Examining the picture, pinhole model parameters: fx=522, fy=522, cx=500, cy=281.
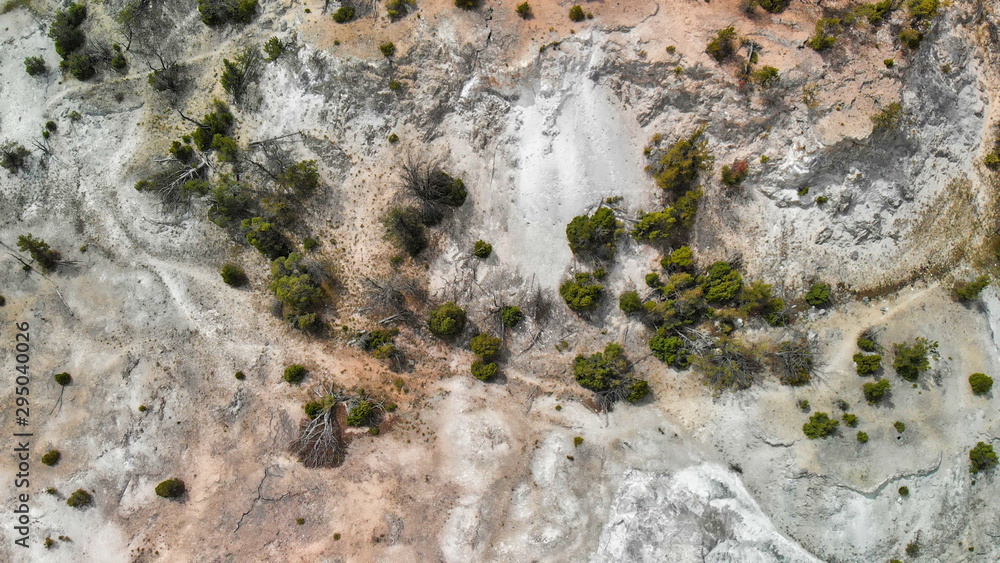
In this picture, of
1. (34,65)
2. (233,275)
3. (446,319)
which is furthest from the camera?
(34,65)

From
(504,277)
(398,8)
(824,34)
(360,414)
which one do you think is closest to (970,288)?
(824,34)

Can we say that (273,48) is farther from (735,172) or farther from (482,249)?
(735,172)

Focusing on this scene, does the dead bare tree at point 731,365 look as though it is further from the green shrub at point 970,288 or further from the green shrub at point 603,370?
the green shrub at point 970,288

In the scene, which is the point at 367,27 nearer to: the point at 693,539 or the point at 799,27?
the point at 799,27

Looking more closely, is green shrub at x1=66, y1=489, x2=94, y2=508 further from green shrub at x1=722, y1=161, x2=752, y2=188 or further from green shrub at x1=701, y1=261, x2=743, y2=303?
green shrub at x1=722, y1=161, x2=752, y2=188

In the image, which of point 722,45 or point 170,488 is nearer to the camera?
point 722,45
